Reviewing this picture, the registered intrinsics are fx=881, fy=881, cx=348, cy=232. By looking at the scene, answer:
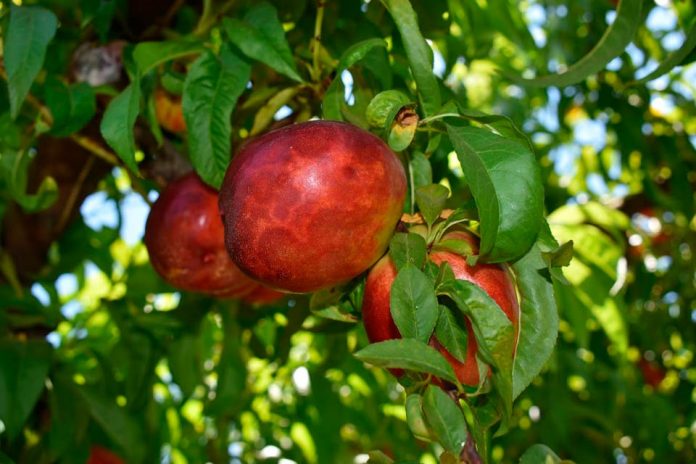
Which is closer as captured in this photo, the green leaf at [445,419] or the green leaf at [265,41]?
the green leaf at [445,419]

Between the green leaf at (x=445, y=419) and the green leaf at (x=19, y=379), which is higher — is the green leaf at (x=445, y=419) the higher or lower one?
the higher one

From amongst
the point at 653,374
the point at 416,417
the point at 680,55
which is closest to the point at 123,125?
the point at 416,417

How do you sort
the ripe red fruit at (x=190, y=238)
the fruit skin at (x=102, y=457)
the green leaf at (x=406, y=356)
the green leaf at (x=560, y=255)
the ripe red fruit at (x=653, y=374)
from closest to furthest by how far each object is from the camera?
1. the green leaf at (x=406, y=356)
2. the green leaf at (x=560, y=255)
3. the ripe red fruit at (x=190, y=238)
4. the fruit skin at (x=102, y=457)
5. the ripe red fruit at (x=653, y=374)

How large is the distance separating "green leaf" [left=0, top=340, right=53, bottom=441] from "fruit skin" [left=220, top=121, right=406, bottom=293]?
0.52 m

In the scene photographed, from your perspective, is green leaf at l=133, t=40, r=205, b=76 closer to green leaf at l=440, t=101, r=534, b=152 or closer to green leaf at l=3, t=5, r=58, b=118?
green leaf at l=3, t=5, r=58, b=118

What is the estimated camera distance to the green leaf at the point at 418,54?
2.39 ft

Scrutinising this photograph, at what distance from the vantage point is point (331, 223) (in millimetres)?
686

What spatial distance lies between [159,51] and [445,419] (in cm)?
53

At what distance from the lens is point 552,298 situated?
0.70m

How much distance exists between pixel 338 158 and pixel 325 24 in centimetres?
39

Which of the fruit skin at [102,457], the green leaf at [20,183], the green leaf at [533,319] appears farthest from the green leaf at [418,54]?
the fruit skin at [102,457]

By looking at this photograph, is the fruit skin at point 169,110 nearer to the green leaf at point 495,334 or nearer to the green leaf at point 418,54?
the green leaf at point 418,54

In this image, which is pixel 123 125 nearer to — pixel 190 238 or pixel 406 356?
pixel 190 238

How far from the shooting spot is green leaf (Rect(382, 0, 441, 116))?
2.39ft
